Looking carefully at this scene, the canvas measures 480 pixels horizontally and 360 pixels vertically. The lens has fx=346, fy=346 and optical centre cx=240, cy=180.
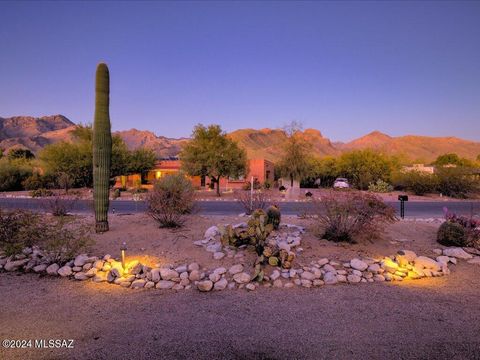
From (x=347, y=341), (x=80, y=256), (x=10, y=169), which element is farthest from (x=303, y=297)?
(x=10, y=169)

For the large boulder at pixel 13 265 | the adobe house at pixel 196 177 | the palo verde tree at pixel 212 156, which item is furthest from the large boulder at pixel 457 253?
the adobe house at pixel 196 177

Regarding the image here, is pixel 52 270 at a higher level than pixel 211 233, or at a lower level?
lower

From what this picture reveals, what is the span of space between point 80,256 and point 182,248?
7.22ft

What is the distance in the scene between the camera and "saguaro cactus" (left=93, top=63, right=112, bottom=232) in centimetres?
993

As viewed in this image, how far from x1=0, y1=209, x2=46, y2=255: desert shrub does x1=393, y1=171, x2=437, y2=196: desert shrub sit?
3325 cm

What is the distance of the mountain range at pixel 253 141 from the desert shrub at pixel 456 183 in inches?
1877

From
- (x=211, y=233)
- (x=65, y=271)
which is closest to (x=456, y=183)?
(x=211, y=233)

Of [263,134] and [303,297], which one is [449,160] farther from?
[263,134]

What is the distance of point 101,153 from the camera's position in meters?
9.97

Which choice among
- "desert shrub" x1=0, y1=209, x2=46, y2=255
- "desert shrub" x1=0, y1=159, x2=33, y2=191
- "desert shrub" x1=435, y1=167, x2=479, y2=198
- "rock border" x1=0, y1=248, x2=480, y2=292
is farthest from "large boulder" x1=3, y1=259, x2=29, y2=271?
"desert shrub" x1=435, y1=167, x2=479, y2=198

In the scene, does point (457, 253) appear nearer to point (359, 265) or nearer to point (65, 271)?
point (359, 265)

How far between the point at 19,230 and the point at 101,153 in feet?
9.44

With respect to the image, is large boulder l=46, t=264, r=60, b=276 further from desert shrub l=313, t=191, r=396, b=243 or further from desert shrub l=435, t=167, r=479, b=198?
desert shrub l=435, t=167, r=479, b=198

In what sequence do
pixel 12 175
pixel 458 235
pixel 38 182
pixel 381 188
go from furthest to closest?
pixel 12 175
pixel 381 188
pixel 38 182
pixel 458 235
